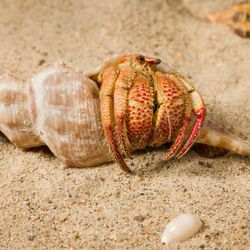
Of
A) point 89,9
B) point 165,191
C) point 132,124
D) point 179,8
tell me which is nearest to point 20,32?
point 89,9

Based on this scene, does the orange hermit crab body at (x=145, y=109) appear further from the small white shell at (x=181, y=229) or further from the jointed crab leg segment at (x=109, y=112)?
the small white shell at (x=181, y=229)

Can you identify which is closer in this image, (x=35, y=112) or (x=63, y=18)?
(x=35, y=112)

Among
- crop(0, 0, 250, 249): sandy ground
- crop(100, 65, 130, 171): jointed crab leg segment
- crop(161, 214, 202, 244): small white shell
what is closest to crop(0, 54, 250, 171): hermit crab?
crop(100, 65, 130, 171): jointed crab leg segment

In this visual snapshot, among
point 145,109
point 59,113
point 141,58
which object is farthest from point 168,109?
point 59,113

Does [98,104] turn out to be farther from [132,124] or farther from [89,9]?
[89,9]

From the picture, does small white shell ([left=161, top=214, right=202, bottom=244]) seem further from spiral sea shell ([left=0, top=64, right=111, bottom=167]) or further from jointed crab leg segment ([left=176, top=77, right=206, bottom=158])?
spiral sea shell ([left=0, top=64, right=111, bottom=167])

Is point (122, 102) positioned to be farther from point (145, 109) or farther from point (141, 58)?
point (141, 58)

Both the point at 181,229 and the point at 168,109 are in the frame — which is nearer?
the point at 181,229
